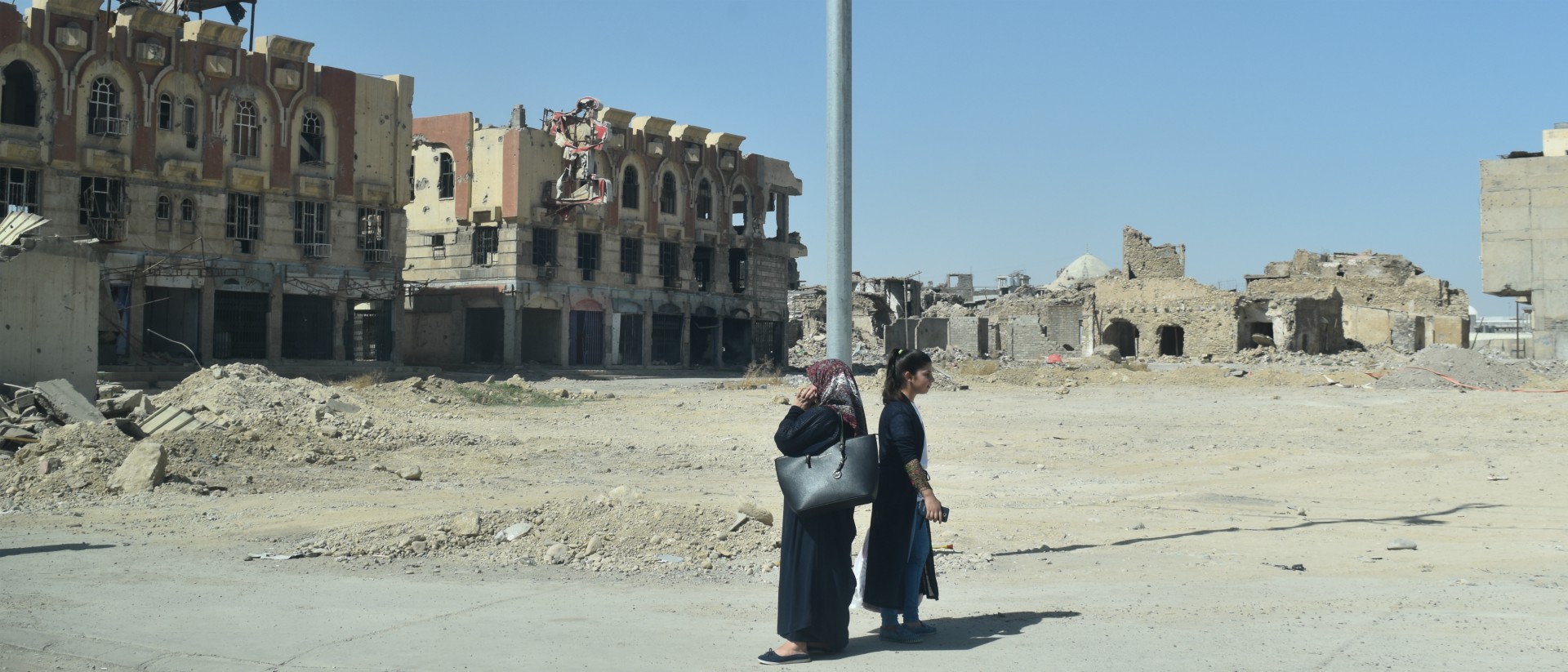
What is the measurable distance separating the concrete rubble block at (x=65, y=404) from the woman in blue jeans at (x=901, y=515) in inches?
470

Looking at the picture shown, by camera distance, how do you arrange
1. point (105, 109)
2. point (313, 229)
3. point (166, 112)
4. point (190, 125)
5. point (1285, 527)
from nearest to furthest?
1. point (1285, 527)
2. point (105, 109)
3. point (166, 112)
4. point (190, 125)
5. point (313, 229)

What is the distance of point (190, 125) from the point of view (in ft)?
113

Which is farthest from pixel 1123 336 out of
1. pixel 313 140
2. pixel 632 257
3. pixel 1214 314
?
pixel 313 140

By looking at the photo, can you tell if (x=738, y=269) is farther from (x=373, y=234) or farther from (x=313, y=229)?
(x=313, y=229)

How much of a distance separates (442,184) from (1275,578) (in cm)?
4071

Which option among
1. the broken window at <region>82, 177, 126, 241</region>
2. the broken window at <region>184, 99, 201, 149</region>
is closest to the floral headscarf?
the broken window at <region>82, 177, 126, 241</region>

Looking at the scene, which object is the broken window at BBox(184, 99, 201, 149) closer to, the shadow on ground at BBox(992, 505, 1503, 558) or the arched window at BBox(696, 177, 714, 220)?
the arched window at BBox(696, 177, 714, 220)

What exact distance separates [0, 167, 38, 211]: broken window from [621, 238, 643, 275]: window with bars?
1968 cm

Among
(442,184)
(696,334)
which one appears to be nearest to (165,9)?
(442,184)

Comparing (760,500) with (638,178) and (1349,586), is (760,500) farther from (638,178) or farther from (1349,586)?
(638,178)

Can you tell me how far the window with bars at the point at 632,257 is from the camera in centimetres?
4725

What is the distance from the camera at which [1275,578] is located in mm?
7941

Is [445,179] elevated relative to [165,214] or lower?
elevated

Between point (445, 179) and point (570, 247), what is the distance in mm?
5020
